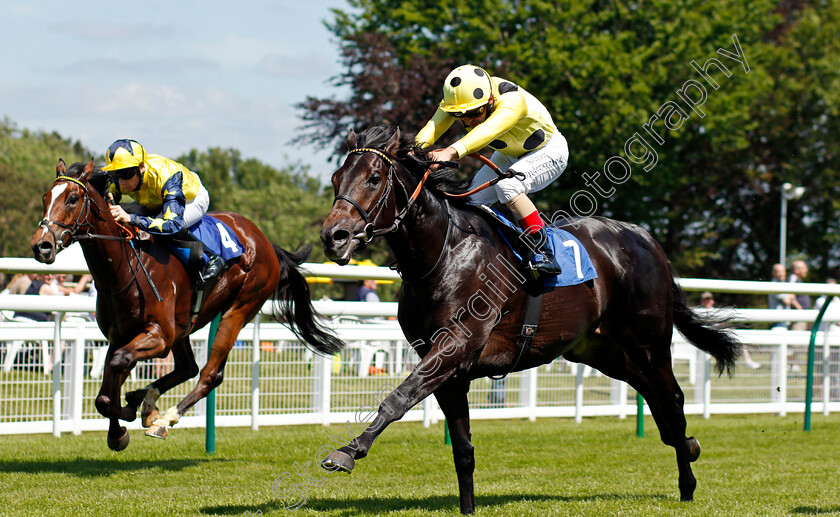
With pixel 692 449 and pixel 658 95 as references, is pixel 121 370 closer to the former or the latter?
pixel 692 449

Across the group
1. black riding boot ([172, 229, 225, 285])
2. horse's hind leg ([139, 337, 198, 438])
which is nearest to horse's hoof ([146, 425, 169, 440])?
horse's hind leg ([139, 337, 198, 438])

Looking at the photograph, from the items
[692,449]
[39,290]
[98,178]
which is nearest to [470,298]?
[692,449]

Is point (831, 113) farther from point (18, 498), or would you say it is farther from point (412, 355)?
point (18, 498)

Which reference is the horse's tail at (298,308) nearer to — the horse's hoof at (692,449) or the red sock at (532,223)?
the red sock at (532,223)

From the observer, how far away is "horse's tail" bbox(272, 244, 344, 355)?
6.89 m

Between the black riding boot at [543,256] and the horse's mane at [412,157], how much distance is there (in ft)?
1.46

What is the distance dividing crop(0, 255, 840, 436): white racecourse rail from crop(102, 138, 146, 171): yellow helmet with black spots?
87 centimetres

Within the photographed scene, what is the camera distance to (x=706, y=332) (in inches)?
→ 234

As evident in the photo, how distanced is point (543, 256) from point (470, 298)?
0.52 m

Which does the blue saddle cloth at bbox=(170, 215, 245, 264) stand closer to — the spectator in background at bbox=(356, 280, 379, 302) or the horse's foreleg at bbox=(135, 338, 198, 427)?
the horse's foreleg at bbox=(135, 338, 198, 427)

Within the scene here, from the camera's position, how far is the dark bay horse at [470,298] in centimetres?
401

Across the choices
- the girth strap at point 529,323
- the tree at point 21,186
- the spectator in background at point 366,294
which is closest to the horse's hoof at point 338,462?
the girth strap at point 529,323

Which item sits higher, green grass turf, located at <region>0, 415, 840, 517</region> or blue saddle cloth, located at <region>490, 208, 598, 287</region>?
blue saddle cloth, located at <region>490, 208, 598, 287</region>

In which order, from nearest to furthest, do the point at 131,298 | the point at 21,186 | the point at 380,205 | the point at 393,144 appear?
the point at 380,205
the point at 393,144
the point at 131,298
the point at 21,186
